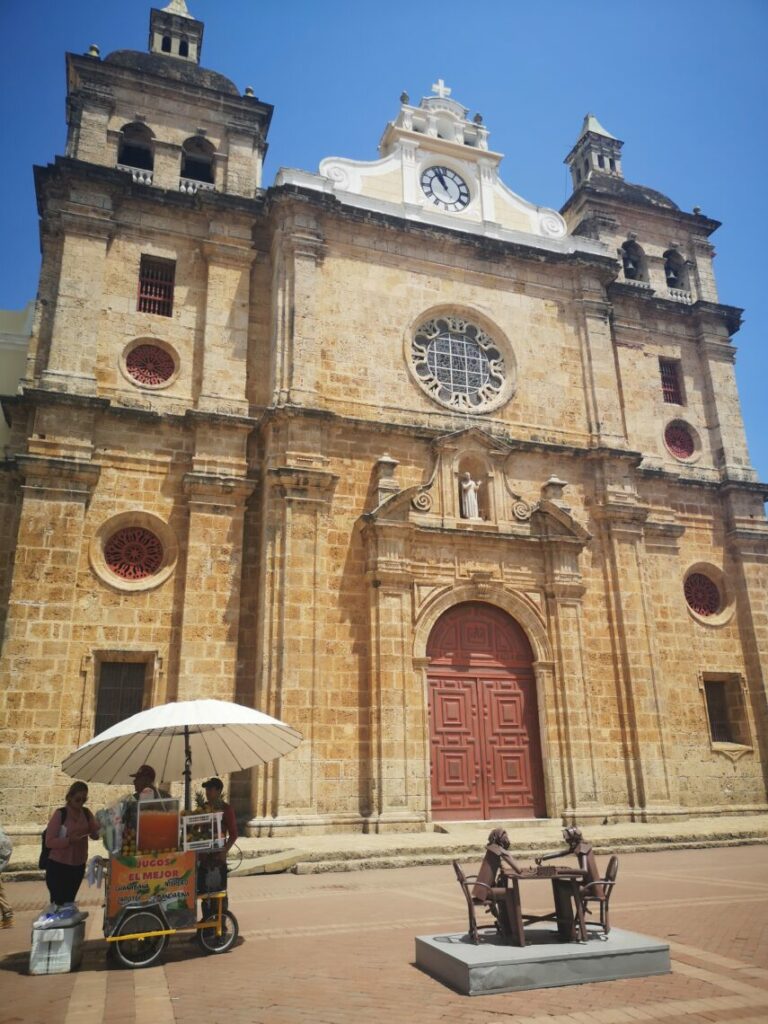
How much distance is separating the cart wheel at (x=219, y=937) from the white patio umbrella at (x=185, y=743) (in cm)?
130

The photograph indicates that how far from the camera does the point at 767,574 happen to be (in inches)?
867

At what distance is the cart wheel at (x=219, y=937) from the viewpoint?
7535 mm

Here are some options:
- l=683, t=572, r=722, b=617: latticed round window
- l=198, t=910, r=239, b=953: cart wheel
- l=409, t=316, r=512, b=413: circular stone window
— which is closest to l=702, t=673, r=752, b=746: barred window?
l=683, t=572, r=722, b=617: latticed round window

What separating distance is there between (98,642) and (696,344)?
18985 mm

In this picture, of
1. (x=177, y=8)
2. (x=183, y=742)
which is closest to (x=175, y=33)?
(x=177, y=8)

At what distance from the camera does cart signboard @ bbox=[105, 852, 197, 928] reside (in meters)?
7.31

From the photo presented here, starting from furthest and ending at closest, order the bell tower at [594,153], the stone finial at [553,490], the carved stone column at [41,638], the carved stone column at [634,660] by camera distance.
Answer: the bell tower at [594,153], the stone finial at [553,490], the carved stone column at [634,660], the carved stone column at [41,638]

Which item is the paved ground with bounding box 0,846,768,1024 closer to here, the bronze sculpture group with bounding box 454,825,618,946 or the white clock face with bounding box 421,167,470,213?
the bronze sculpture group with bounding box 454,825,618,946

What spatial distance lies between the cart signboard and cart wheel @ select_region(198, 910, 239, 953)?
0.77 ft

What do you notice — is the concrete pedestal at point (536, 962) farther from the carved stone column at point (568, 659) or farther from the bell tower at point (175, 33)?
the bell tower at point (175, 33)

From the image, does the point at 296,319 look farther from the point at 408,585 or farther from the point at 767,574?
the point at 767,574

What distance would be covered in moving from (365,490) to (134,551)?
16.8 feet

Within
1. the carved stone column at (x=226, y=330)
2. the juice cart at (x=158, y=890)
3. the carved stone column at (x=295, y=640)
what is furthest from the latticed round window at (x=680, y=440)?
the juice cart at (x=158, y=890)

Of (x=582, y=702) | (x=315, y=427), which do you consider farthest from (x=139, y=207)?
(x=582, y=702)
